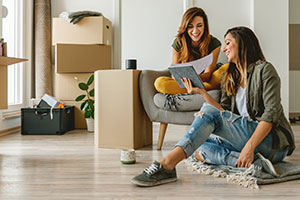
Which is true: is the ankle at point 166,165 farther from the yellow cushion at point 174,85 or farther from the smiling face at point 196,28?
the smiling face at point 196,28

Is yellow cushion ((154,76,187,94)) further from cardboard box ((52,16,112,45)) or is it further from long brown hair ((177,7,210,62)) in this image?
cardboard box ((52,16,112,45))

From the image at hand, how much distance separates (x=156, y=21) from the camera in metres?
3.85

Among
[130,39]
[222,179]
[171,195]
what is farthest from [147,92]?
[130,39]

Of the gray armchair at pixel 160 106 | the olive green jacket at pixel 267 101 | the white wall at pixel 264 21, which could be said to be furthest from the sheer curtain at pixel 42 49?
the olive green jacket at pixel 267 101

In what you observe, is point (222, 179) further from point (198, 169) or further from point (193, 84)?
point (193, 84)

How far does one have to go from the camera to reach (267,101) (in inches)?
58.4

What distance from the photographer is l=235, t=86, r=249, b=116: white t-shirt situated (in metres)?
1.64

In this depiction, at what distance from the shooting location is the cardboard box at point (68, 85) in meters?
3.49

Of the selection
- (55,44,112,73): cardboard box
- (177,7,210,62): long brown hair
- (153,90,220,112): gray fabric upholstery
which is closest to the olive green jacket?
(153,90,220,112): gray fabric upholstery

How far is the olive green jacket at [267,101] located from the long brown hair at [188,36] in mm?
818

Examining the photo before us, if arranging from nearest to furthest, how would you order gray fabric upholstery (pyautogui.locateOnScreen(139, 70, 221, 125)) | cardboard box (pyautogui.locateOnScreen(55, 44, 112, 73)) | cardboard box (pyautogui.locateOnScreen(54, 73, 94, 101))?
gray fabric upholstery (pyautogui.locateOnScreen(139, 70, 221, 125)), cardboard box (pyautogui.locateOnScreen(55, 44, 112, 73)), cardboard box (pyautogui.locateOnScreen(54, 73, 94, 101))

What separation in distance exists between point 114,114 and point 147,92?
0.99 ft

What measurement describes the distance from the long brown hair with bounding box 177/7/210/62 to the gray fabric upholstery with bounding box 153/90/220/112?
1.06 ft

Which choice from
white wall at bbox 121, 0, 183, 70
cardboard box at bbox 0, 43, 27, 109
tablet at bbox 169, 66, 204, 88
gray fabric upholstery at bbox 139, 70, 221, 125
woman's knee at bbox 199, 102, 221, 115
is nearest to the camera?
woman's knee at bbox 199, 102, 221, 115
